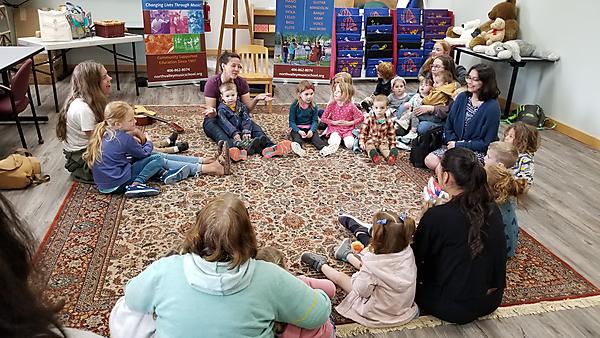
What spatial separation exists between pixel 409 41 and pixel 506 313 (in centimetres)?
524

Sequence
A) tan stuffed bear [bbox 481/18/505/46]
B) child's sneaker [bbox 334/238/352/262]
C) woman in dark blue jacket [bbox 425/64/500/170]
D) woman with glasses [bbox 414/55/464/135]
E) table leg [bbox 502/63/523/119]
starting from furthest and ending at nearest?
tan stuffed bear [bbox 481/18/505/46] < table leg [bbox 502/63/523/119] < woman with glasses [bbox 414/55/464/135] < woman in dark blue jacket [bbox 425/64/500/170] < child's sneaker [bbox 334/238/352/262]

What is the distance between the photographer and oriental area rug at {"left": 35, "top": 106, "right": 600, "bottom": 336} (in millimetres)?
2293

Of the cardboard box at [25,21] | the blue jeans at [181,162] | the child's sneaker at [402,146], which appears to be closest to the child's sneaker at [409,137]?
the child's sneaker at [402,146]

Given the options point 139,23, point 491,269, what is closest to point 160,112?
point 139,23

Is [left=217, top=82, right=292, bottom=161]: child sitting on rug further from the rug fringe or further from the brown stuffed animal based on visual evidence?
the brown stuffed animal

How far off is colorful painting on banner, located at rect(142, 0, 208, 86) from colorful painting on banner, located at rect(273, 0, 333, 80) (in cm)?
102

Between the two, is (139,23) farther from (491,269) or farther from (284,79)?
(491,269)

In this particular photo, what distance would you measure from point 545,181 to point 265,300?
308 centimetres

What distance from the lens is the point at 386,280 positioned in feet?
6.66

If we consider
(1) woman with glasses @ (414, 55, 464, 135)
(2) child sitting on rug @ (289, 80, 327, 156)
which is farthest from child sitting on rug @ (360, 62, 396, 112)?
(2) child sitting on rug @ (289, 80, 327, 156)

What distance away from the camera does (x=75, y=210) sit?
9.78 feet

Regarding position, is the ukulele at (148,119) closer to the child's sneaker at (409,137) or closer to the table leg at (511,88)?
the child's sneaker at (409,137)

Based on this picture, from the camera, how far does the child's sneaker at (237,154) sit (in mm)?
3787

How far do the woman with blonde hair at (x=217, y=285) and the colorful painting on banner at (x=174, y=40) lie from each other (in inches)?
193
